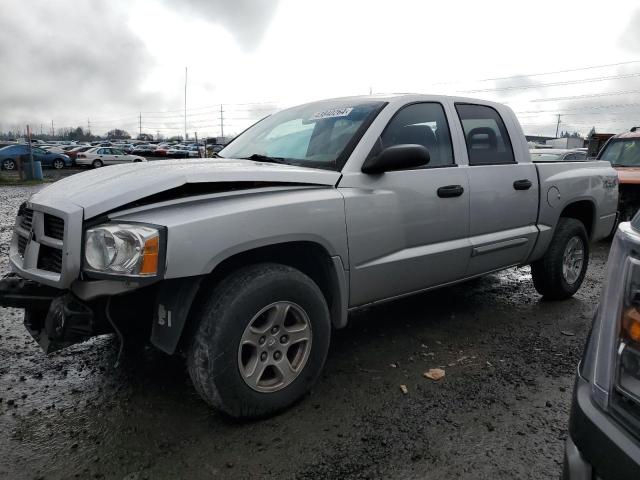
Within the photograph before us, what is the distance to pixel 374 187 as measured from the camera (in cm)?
305

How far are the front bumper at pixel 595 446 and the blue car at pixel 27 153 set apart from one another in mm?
26654

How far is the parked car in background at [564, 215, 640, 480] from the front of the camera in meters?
1.26

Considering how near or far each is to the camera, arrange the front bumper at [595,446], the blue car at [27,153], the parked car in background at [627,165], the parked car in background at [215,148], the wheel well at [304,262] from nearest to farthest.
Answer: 1. the front bumper at [595,446]
2. the wheel well at [304,262]
3. the parked car in background at [215,148]
4. the parked car in background at [627,165]
5. the blue car at [27,153]

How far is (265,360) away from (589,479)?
1.65 meters

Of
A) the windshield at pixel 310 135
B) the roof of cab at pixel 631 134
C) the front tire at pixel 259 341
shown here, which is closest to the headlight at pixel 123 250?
the front tire at pixel 259 341

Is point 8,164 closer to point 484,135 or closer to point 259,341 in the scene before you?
point 484,135

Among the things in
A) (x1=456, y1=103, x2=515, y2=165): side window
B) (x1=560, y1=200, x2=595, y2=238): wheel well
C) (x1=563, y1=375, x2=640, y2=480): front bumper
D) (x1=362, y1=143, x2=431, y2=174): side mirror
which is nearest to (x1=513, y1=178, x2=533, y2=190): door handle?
(x1=456, y1=103, x2=515, y2=165): side window

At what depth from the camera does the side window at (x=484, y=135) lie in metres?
3.88

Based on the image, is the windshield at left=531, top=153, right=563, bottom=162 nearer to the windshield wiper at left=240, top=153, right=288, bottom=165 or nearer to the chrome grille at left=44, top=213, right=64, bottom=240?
the windshield wiper at left=240, top=153, right=288, bottom=165

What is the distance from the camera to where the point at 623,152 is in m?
9.56

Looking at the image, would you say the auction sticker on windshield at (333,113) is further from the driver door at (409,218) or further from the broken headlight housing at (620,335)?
the broken headlight housing at (620,335)

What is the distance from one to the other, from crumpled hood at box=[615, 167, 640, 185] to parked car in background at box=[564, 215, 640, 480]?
26.7 ft

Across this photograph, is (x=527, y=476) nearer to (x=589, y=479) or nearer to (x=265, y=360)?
(x=589, y=479)

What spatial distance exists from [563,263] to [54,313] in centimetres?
434
